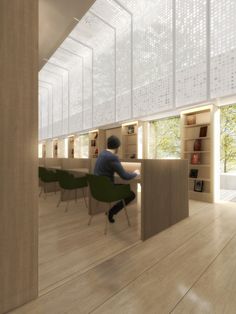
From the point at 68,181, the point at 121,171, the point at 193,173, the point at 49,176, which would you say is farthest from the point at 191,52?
the point at 49,176

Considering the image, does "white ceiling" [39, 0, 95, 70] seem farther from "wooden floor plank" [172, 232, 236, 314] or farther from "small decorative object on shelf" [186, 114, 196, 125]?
"wooden floor plank" [172, 232, 236, 314]

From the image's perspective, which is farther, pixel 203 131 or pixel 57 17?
pixel 57 17

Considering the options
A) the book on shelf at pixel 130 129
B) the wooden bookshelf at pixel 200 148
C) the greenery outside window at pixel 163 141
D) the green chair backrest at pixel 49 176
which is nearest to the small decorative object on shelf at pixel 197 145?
the wooden bookshelf at pixel 200 148

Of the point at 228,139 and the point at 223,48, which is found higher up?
the point at 223,48

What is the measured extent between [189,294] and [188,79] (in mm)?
4735

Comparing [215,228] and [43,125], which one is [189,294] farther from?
[43,125]

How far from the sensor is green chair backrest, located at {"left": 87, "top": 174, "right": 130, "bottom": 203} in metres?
2.57

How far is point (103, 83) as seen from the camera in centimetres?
809

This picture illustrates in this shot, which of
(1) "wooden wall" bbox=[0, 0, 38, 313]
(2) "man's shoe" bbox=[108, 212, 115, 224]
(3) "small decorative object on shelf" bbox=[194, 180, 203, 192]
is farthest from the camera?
(3) "small decorative object on shelf" bbox=[194, 180, 203, 192]

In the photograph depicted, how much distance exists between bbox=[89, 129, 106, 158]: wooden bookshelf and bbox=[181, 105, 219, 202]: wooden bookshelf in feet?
14.3

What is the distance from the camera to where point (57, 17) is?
5539 mm

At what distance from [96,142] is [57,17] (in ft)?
16.1

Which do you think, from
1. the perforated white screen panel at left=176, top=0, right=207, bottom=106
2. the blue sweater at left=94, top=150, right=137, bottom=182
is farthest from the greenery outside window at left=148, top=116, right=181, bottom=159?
the blue sweater at left=94, top=150, right=137, bottom=182

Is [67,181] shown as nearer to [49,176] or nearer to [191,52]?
[49,176]
